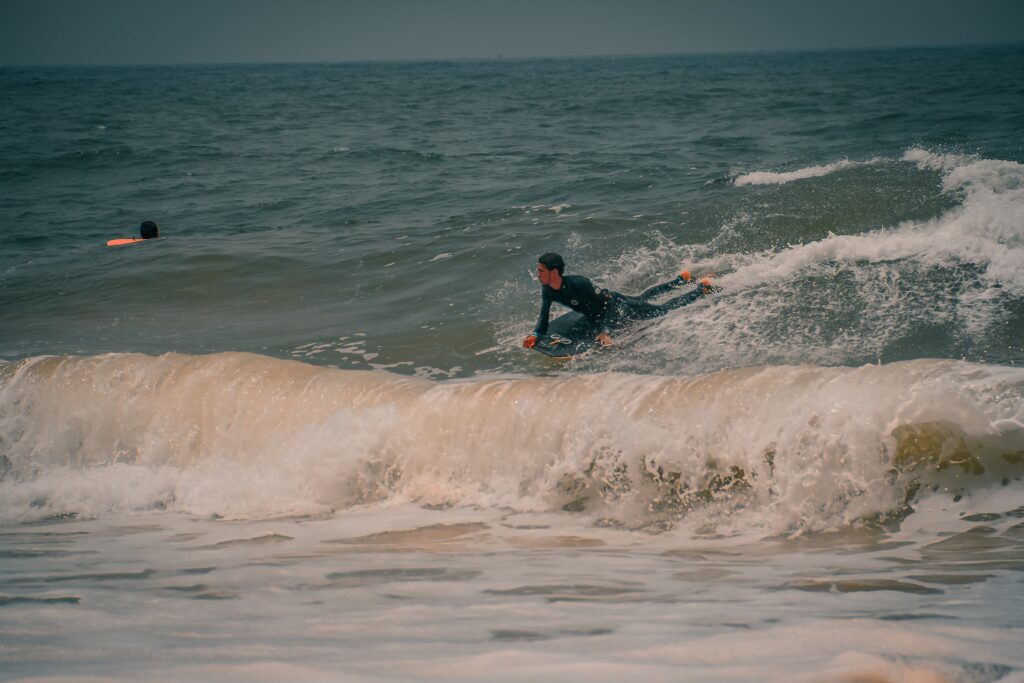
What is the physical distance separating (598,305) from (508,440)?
9.57 ft

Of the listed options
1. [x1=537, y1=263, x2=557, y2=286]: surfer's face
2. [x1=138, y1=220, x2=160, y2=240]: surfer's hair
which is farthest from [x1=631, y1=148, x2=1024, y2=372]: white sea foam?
[x1=138, y1=220, x2=160, y2=240]: surfer's hair

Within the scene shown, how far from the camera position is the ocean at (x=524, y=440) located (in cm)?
358

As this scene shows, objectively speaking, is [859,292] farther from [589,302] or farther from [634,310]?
[589,302]

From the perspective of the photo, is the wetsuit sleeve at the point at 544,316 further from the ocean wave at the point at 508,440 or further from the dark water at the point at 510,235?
the ocean wave at the point at 508,440

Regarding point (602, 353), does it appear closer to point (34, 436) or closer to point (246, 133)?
point (34, 436)

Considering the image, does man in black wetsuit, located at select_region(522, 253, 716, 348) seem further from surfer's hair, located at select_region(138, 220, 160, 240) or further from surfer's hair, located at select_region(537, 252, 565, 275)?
surfer's hair, located at select_region(138, 220, 160, 240)

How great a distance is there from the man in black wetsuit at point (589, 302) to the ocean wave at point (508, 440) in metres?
1.82

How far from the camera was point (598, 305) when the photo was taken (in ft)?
30.5

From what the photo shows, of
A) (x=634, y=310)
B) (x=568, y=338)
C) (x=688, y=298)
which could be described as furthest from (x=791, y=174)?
A: (x=568, y=338)

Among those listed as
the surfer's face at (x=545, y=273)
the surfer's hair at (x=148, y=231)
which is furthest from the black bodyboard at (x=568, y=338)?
the surfer's hair at (x=148, y=231)

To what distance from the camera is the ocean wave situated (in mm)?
5621

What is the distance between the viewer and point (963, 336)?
905 centimetres

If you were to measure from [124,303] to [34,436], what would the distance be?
17.4 ft

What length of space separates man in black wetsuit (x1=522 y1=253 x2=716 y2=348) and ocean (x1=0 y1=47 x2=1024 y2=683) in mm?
208
